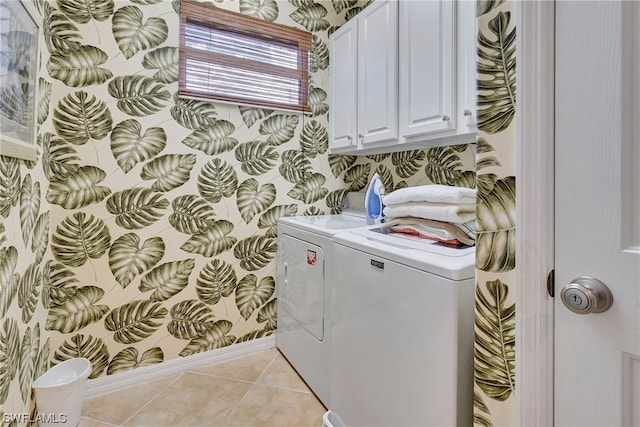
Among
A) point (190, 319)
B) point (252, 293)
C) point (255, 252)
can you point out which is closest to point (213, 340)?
point (190, 319)

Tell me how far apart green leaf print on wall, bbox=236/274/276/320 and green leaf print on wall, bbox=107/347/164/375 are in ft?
1.84

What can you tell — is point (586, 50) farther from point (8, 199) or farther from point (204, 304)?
point (204, 304)

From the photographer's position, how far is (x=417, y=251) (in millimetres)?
1148

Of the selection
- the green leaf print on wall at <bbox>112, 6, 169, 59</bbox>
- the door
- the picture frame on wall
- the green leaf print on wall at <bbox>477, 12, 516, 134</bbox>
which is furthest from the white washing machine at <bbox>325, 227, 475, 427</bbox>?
the green leaf print on wall at <bbox>112, 6, 169, 59</bbox>

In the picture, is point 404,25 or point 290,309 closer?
point 404,25

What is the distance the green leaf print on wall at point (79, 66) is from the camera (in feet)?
5.58

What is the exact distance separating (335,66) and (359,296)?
1.81 metres

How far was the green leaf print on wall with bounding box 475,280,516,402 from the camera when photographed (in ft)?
2.59

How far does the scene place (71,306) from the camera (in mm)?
1771

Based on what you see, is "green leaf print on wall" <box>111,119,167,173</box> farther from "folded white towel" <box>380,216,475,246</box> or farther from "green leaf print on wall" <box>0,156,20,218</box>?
"folded white towel" <box>380,216,475,246</box>

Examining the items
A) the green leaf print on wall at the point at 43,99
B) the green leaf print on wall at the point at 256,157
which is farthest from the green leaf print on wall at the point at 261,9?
the green leaf print on wall at the point at 43,99

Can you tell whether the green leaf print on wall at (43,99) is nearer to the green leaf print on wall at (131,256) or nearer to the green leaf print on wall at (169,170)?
the green leaf print on wall at (169,170)

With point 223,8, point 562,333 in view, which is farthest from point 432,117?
point 223,8

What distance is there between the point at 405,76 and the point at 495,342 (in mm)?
1426
